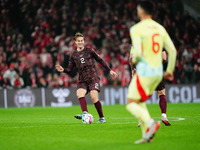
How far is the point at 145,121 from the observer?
6516 mm

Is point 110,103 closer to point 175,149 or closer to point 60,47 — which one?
point 60,47

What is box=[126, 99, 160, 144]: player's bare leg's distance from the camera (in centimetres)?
640

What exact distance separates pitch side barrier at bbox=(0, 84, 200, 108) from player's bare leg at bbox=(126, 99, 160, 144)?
48.1ft

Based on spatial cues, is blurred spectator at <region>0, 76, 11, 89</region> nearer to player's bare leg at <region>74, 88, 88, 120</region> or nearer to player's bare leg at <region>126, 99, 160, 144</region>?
player's bare leg at <region>74, 88, 88, 120</region>

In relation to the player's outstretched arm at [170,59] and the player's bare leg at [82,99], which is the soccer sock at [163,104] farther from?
the player's outstretched arm at [170,59]

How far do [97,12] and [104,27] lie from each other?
48.0 inches

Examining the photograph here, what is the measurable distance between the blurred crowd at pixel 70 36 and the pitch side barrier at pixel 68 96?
359 mm

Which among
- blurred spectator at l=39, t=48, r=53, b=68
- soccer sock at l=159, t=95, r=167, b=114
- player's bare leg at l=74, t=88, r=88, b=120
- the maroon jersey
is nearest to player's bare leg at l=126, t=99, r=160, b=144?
soccer sock at l=159, t=95, r=167, b=114

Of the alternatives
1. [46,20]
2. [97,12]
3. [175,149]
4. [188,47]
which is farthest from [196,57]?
[175,149]

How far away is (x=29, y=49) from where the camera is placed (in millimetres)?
22547

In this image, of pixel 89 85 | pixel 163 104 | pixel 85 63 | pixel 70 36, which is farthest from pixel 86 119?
pixel 70 36

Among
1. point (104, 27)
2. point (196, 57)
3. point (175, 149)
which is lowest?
point (175, 149)

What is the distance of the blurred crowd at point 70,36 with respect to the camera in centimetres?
2161

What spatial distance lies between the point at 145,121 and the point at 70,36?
1756 cm
